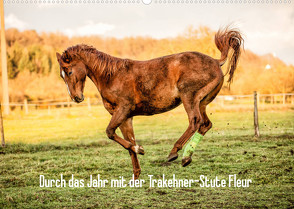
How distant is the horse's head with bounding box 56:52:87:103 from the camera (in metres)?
4.72

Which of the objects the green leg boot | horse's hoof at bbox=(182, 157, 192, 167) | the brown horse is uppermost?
the brown horse

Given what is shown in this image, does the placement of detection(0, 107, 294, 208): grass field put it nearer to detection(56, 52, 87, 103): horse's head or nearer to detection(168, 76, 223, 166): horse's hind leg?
detection(168, 76, 223, 166): horse's hind leg

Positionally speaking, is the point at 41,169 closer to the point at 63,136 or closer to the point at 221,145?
the point at 221,145

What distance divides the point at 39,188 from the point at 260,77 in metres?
33.3

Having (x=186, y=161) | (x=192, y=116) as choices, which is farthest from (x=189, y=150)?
(x=192, y=116)

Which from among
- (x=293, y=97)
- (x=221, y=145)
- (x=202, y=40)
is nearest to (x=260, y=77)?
(x=293, y=97)

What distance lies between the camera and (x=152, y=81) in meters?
4.44

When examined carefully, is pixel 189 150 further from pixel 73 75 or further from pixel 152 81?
pixel 73 75

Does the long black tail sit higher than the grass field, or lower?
higher

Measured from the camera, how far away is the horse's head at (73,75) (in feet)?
15.5

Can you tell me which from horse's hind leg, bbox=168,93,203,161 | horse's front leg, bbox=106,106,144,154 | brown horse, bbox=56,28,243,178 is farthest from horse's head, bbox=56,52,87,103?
horse's hind leg, bbox=168,93,203,161

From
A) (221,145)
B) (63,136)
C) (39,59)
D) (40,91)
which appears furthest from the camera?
(39,59)

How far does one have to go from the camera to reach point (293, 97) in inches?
1216

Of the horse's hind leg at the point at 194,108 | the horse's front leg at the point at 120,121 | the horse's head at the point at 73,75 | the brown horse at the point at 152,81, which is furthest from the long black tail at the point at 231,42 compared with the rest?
the horse's head at the point at 73,75
